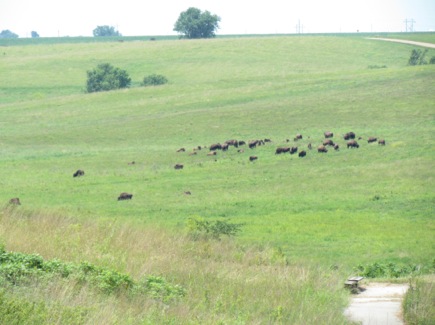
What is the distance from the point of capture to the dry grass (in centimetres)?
1203

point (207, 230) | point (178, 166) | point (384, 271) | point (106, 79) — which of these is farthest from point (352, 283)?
point (106, 79)

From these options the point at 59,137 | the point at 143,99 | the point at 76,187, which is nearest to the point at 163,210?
the point at 76,187

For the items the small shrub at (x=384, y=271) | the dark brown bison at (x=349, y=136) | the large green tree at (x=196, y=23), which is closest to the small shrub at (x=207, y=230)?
the small shrub at (x=384, y=271)

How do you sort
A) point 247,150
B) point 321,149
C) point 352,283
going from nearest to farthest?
1. point 352,283
2. point 321,149
3. point 247,150

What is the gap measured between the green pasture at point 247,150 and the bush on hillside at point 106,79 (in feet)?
12.9

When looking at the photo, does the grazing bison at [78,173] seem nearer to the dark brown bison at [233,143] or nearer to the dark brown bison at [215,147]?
the dark brown bison at [215,147]

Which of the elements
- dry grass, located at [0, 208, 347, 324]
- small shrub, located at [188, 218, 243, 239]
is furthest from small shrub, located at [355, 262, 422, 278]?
small shrub, located at [188, 218, 243, 239]

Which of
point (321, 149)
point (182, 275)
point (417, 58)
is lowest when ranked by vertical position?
point (321, 149)

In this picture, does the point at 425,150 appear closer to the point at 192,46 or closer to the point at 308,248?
the point at 308,248

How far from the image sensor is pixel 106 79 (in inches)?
4092

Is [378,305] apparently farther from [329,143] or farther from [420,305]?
[329,143]

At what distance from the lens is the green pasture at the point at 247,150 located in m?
31.9

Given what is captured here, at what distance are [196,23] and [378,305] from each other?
158925 millimetres

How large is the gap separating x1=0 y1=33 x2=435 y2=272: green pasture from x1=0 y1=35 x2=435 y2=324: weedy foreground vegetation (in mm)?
178
